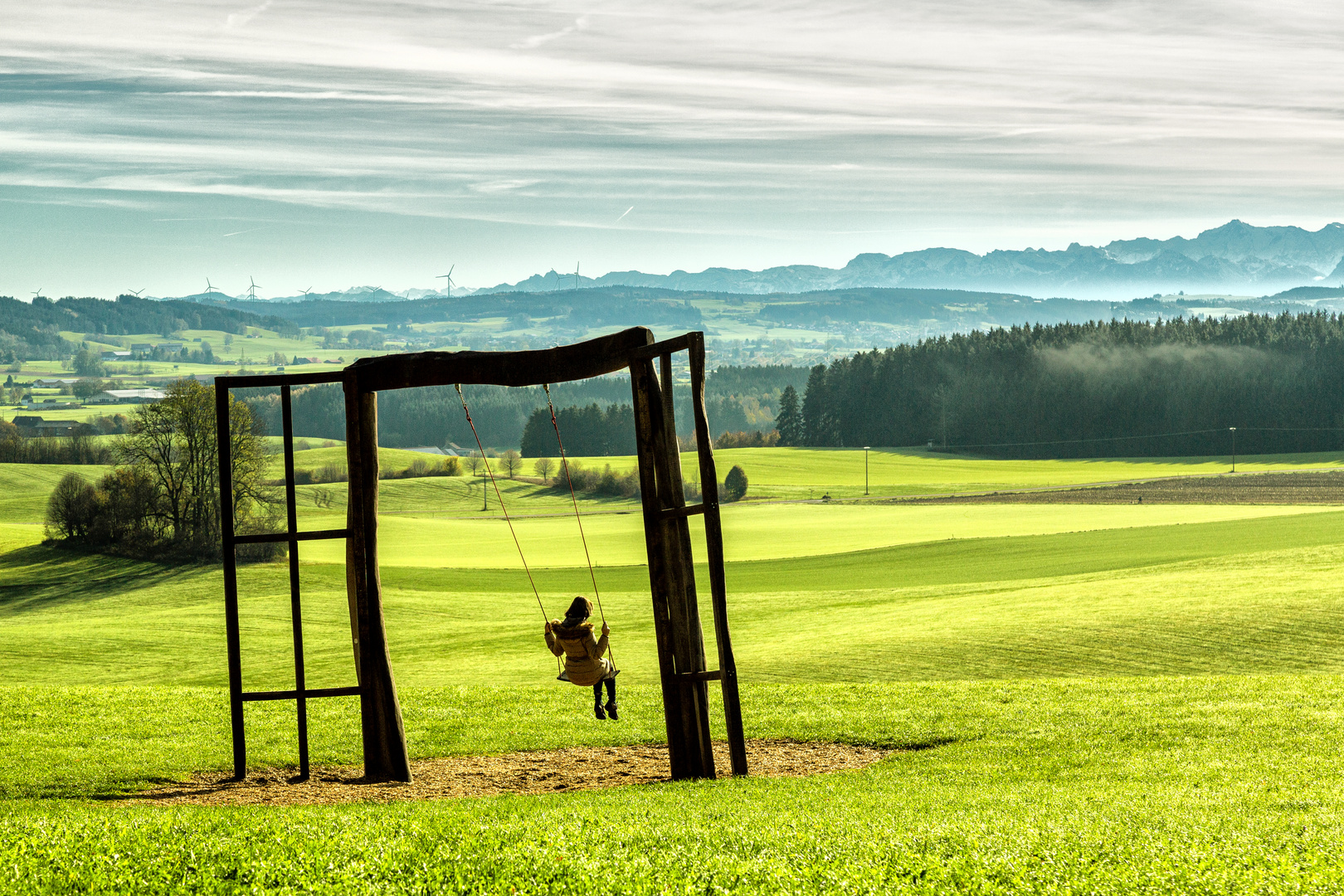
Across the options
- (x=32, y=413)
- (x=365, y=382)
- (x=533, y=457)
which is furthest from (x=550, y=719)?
(x=32, y=413)

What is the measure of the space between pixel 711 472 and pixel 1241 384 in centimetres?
14038

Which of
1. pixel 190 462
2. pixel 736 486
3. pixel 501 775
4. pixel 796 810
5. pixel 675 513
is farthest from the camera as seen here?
pixel 736 486

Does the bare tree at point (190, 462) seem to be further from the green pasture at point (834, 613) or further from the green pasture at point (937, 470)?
the green pasture at point (937, 470)

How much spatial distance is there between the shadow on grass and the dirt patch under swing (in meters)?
34.4

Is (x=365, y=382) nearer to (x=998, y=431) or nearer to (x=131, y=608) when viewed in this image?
(x=131, y=608)

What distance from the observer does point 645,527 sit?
10.9 metres

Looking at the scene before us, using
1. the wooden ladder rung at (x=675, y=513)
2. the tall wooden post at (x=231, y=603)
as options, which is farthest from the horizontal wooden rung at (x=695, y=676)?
the tall wooden post at (x=231, y=603)

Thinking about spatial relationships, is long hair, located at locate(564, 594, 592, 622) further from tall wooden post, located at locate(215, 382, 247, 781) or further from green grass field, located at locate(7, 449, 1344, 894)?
tall wooden post, located at locate(215, 382, 247, 781)

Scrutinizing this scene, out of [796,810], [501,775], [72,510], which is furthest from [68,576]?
[796,810]

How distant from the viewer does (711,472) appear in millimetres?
10445

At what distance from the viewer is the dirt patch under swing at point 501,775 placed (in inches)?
428

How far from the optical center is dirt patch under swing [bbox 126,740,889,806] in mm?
10867

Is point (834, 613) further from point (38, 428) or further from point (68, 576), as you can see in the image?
point (38, 428)

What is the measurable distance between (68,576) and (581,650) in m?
41.7
